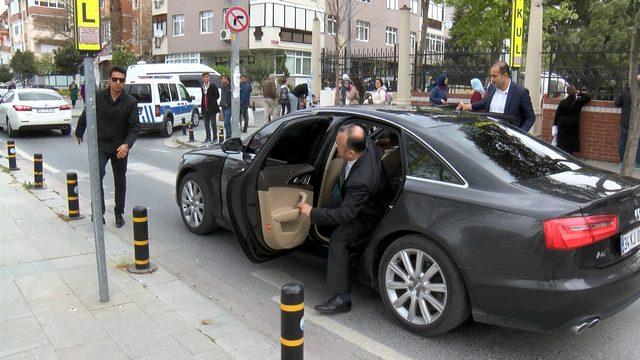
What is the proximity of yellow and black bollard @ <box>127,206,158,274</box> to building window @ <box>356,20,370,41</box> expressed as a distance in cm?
4446

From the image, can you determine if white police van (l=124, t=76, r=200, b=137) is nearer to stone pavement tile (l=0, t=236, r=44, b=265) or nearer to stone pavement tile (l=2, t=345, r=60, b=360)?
stone pavement tile (l=0, t=236, r=44, b=265)

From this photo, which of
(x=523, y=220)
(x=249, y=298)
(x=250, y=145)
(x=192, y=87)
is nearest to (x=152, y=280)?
(x=249, y=298)

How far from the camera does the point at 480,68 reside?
13.7 meters

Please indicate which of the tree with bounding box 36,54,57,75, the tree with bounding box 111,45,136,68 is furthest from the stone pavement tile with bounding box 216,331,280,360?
the tree with bounding box 36,54,57,75

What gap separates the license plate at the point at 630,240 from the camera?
11.6 feet

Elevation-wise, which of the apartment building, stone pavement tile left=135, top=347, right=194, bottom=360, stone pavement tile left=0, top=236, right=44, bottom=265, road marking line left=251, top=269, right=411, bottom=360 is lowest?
road marking line left=251, top=269, right=411, bottom=360

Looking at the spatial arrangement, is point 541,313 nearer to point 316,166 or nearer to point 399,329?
point 399,329

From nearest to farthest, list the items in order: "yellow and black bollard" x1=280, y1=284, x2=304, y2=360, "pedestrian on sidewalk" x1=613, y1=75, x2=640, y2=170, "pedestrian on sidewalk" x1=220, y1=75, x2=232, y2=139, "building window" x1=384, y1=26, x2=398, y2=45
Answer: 1. "yellow and black bollard" x1=280, y1=284, x2=304, y2=360
2. "pedestrian on sidewalk" x1=613, y1=75, x2=640, y2=170
3. "pedestrian on sidewalk" x1=220, y1=75, x2=232, y2=139
4. "building window" x1=384, y1=26, x2=398, y2=45

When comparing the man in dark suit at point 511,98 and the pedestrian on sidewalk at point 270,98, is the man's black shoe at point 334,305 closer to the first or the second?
the man in dark suit at point 511,98

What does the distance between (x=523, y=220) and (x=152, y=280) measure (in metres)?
3.22

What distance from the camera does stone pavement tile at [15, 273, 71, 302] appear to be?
451 centimetres

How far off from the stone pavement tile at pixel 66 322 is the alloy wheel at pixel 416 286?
204cm

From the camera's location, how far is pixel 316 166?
482 cm

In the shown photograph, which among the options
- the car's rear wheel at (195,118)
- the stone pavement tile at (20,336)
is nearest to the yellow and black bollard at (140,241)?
the stone pavement tile at (20,336)
